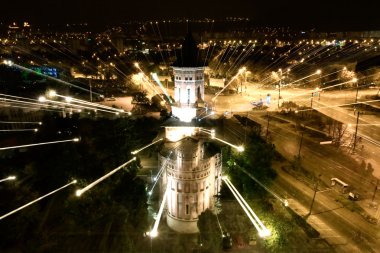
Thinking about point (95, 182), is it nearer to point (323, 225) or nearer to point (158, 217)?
point (158, 217)

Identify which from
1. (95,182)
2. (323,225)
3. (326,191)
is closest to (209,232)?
(323,225)

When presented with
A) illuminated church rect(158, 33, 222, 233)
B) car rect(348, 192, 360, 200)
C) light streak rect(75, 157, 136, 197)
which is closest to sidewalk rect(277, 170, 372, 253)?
car rect(348, 192, 360, 200)

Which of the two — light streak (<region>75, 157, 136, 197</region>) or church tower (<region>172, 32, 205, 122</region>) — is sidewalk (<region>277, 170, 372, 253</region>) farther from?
light streak (<region>75, 157, 136, 197</region>)

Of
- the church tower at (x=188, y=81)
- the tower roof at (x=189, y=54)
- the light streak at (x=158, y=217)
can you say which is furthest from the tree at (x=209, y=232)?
the tower roof at (x=189, y=54)

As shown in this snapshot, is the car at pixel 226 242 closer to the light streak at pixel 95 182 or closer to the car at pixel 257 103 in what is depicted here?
the light streak at pixel 95 182

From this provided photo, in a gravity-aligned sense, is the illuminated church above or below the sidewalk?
above

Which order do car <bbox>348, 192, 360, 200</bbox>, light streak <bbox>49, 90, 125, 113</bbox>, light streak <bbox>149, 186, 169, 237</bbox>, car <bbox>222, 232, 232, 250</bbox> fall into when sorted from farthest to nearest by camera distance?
light streak <bbox>49, 90, 125, 113</bbox> → car <bbox>348, 192, 360, 200</bbox> → light streak <bbox>149, 186, 169, 237</bbox> → car <bbox>222, 232, 232, 250</bbox>

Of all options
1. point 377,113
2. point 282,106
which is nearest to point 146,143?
point 282,106
